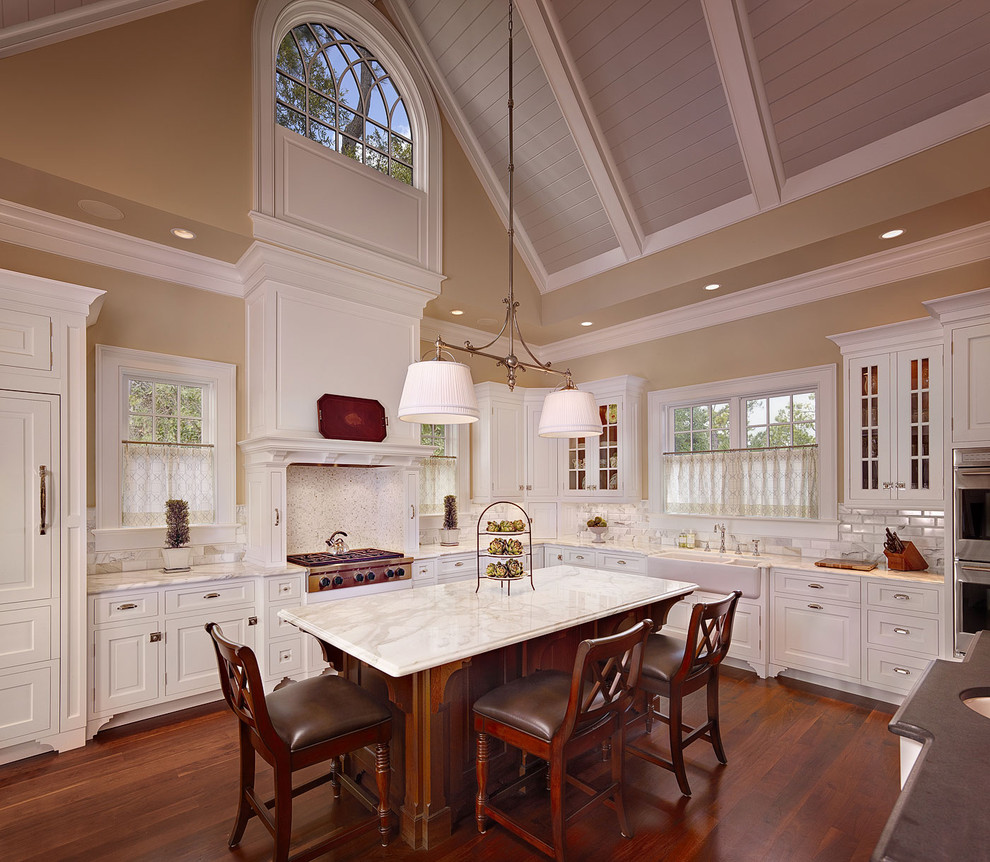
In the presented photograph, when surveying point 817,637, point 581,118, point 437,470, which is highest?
point 581,118

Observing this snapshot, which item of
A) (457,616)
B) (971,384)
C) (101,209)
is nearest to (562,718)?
(457,616)

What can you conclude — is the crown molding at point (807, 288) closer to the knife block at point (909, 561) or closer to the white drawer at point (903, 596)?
the knife block at point (909, 561)

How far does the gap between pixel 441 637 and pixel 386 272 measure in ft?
11.0

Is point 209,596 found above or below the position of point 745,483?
below

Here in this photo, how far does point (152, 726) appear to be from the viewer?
3705 mm

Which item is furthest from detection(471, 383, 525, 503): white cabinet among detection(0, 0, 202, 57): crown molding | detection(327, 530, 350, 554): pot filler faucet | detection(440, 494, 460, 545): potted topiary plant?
detection(0, 0, 202, 57): crown molding

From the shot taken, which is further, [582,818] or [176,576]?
[176,576]

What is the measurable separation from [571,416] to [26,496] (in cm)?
312

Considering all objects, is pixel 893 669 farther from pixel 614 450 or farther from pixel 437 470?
pixel 437 470

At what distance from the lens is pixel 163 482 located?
4309 mm

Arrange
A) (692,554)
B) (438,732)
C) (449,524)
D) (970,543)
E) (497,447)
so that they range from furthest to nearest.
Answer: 1. (497,447)
2. (449,524)
3. (692,554)
4. (970,543)
5. (438,732)

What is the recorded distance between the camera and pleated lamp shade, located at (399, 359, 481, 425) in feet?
8.73

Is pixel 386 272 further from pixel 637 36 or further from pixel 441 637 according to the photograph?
pixel 441 637

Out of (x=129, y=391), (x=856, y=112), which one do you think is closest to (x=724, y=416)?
(x=856, y=112)
